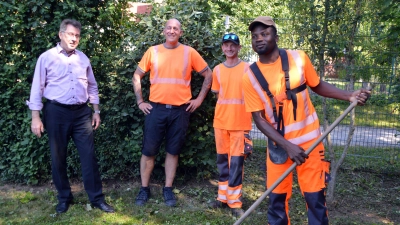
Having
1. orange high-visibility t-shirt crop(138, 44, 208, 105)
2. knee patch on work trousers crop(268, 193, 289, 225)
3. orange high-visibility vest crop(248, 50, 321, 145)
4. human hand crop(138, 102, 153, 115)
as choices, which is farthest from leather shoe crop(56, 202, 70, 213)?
orange high-visibility vest crop(248, 50, 321, 145)

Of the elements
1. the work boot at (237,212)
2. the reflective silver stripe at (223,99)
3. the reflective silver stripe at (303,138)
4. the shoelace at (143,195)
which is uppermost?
the reflective silver stripe at (223,99)

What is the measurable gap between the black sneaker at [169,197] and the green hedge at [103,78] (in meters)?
0.55

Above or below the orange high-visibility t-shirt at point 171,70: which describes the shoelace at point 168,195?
below

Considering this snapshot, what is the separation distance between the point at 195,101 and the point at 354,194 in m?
2.55

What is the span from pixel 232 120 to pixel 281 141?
1.52m

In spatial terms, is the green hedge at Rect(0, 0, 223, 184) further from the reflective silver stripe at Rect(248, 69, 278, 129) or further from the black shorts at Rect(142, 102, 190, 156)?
the reflective silver stripe at Rect(248, 69, 278, 129)

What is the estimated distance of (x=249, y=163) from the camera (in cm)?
736

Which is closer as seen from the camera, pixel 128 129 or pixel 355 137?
pixel 128 129

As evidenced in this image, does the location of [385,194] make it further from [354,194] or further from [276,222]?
[276,222]

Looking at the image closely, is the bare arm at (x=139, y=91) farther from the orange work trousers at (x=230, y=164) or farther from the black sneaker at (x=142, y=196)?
the black sneaker at (x=142, y=196)

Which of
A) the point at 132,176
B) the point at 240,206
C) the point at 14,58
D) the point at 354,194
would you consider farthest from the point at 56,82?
the point at 354,194

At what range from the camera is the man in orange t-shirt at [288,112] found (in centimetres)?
362

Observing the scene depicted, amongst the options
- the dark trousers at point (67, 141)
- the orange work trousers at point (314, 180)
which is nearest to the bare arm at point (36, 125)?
the dark trousers at point (67, 141)

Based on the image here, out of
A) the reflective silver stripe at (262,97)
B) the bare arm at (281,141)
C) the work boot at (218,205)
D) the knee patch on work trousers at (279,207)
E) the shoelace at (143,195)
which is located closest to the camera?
→ the bare arm at (281,141)
